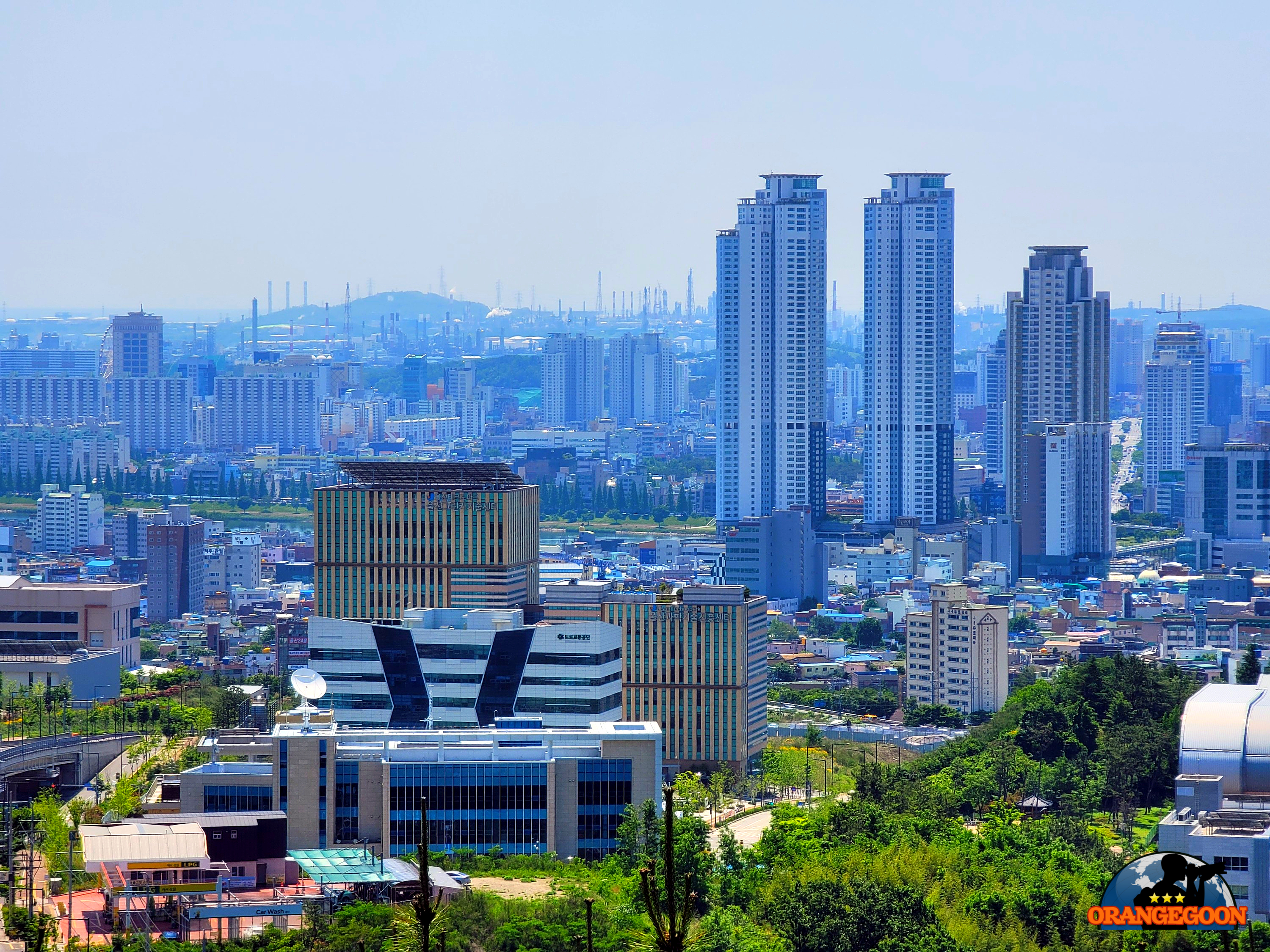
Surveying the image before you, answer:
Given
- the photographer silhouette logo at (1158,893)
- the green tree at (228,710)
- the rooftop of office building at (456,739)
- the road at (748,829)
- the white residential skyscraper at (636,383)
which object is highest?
the white residential skyscraper at (636,383)

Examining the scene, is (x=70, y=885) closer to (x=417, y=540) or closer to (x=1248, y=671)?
(x=417, y=540)

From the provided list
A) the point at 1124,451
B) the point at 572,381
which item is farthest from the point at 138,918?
the point at 572,381

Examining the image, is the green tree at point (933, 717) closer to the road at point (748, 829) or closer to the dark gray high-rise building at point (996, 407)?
the road at point (748, 829)

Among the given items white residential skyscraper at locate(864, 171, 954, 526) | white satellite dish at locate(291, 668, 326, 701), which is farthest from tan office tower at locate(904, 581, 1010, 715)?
white residential skyscraper at locate(864, 171, 954, 526)

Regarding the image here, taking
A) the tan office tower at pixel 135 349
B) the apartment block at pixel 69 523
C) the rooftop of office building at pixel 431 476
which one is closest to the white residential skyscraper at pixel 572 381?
the tan office tower at pixel 135 349

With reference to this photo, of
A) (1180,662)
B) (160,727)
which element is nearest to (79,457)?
(1180,662)

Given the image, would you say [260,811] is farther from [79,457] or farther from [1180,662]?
[79,457]

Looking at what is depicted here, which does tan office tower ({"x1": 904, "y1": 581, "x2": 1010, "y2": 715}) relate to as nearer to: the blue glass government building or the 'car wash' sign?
the blue glass government building

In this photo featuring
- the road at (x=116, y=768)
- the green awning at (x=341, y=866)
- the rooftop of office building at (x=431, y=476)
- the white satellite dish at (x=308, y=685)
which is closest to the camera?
the green awning at (x=341, y=866)

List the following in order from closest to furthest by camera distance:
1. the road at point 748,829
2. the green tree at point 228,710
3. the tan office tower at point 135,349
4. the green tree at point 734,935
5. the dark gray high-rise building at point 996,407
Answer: the green tree at point 734,935, the road at point 748,829, the green tree at point 228,710, the dark gray high-rise building at point 996,407, the tan office tower at point 135,349
